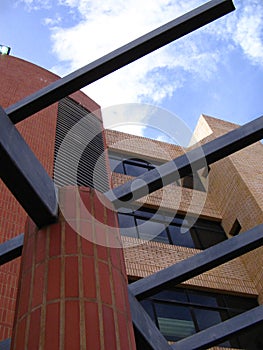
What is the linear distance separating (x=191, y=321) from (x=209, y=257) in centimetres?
506

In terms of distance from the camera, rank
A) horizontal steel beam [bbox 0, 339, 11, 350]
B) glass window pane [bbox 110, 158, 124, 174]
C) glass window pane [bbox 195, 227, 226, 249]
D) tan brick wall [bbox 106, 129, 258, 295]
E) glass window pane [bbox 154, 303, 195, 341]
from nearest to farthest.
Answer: horizontal steel beam [bbox 0, 339, 11, 350], glass window pane [bbox 154, 303, 195, 341], tan brick wall [bbox 106, 129, 258, 295], glass window pane [bbox 195, 227, 226, 249], glass window pane [bbox 110, 158, 124, 174]

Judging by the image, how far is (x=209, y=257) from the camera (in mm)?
4332

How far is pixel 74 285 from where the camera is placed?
2463 mm

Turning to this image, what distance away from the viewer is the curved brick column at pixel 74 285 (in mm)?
2287

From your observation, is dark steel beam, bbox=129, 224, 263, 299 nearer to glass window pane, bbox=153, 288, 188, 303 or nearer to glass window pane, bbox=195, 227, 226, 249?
glass window pane, bbox=153, 288, 188, 303

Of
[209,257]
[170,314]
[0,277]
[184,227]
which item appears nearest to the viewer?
[209,257]

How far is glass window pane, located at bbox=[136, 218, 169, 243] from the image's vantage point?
10.5 meters

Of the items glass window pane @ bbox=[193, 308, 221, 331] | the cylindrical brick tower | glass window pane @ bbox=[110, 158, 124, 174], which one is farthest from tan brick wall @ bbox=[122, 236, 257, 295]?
the cylindrical brick tower

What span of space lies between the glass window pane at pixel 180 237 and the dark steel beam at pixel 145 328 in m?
6.96

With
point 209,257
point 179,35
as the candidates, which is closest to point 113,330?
point 209,257

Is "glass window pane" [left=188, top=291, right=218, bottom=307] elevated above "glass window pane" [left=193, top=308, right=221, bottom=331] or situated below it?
above

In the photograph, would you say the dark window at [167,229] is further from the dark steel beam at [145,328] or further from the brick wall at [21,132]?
the dark steel beam at [145,328]

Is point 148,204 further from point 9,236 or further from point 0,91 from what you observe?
point 9,236

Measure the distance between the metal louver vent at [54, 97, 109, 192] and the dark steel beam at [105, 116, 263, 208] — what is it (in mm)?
3778
